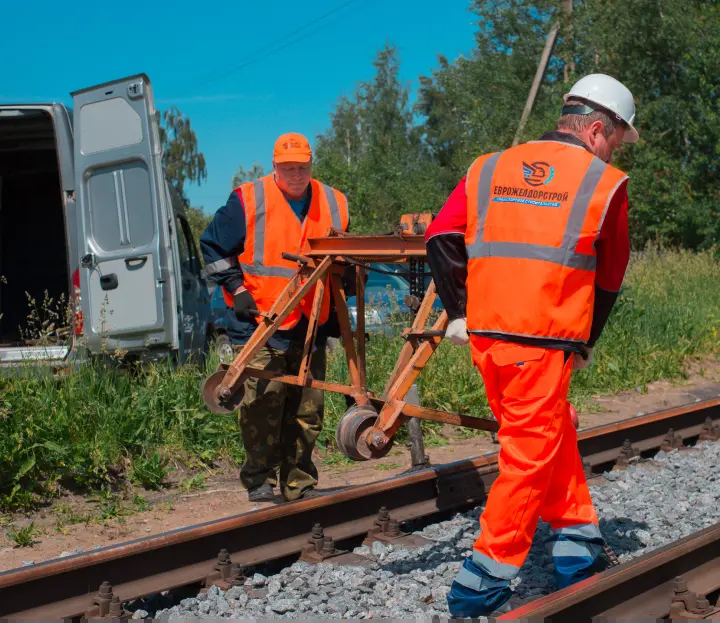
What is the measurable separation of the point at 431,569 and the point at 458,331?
133 cm

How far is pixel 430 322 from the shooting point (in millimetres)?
9961

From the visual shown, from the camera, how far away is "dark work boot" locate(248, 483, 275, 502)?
5.75 metres

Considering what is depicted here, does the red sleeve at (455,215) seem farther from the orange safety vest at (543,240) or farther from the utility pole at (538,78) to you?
the utility pole at (538,78)

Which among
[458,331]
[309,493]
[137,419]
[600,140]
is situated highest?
[600,140]

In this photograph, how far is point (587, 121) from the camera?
3572mm

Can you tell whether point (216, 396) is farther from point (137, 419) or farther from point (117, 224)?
point (117, 224)

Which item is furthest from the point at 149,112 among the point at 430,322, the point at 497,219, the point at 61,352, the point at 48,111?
the point at 497,219

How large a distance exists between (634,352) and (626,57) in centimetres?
2037

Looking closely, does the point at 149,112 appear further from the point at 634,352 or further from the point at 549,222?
the point at 634,352

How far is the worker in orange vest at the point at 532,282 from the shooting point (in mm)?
3359

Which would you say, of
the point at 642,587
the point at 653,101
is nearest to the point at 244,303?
the point at 642,587

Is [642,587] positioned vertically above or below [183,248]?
below

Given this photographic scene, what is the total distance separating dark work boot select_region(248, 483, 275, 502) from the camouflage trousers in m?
0.03

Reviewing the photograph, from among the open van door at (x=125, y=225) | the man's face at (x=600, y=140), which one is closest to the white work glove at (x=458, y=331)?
the man's face at (x=600, y=140)
